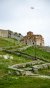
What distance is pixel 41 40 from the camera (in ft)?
602

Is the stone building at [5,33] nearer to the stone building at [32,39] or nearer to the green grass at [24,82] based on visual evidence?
the stone building at [32,39]

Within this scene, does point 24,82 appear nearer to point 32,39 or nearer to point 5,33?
point 5,33

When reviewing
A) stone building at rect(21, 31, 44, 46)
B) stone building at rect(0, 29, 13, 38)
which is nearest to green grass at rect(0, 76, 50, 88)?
stone building at rect(0, 29, 13, 38)

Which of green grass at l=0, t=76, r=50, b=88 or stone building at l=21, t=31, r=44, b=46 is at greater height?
stone building at l=21, t=31, r=44, b=46

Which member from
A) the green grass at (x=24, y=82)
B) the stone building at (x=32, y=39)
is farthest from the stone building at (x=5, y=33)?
the green grass at (x=24, y=82)

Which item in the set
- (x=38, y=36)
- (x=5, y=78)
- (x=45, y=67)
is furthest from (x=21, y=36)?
(x=5, y=78)

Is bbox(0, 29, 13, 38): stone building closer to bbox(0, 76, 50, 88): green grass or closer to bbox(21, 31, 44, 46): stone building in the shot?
bbox(21, 31, 44, 46): stone building

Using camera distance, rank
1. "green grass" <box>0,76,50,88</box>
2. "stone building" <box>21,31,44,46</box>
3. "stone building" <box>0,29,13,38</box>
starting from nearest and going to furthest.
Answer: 1. "green grass" <box>0,76,50,88</box>
2. "stone building" <box>0,29,13,38</box>
3. "stone building" <box>21,31,44,46</box>

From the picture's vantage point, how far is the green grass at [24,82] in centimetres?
3038

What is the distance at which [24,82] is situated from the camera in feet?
106

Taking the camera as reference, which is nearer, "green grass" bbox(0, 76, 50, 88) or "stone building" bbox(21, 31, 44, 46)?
"green grass" bbox(0, 76, 50, 88)

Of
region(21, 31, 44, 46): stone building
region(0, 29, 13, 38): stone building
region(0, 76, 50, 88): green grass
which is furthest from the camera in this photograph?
region(21, 31, 44, 46): stone building

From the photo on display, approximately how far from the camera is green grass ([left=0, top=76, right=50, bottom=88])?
30378mm

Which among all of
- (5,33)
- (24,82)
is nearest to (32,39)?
(5,33)
